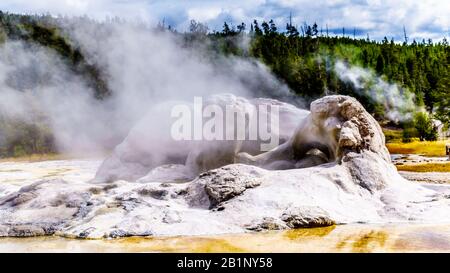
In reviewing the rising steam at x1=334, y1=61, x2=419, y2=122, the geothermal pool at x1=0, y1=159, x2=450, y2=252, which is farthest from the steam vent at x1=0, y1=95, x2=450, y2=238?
the rising steam at x1=334, y1=61, x2=419, y2=122

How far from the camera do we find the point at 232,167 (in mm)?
8211

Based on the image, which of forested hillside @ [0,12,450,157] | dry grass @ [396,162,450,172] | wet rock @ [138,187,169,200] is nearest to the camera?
wet rock @ [138,187,169,200]

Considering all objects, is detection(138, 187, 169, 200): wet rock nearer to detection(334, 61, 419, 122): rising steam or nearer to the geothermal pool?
the geothermal pool

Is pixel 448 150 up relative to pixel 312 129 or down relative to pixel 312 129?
down

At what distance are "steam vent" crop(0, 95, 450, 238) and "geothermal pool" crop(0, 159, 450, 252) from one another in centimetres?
27

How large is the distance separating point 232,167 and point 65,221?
2.40 metres

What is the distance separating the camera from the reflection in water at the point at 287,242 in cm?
585

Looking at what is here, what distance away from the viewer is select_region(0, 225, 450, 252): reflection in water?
19.2 feet

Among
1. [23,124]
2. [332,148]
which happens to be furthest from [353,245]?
[23,124]

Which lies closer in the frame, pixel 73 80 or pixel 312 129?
pixel 312 129

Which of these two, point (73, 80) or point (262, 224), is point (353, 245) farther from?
point (73, 80)

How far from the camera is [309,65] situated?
51875 mm

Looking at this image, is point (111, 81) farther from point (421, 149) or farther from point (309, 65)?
point (421, 149)
